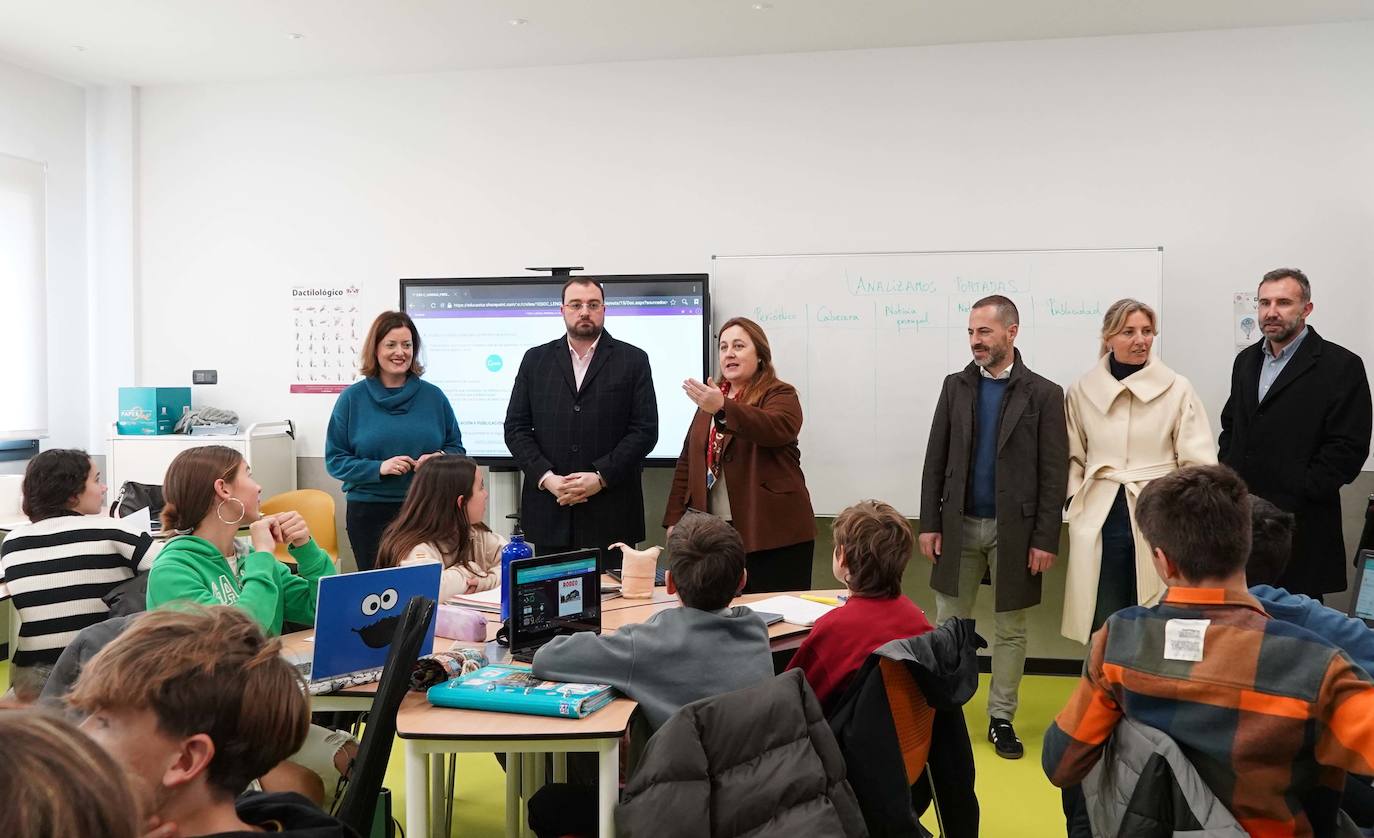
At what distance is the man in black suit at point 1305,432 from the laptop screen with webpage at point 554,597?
280cm

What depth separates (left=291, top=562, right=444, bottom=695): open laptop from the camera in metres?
1.99

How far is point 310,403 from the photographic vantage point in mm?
5109

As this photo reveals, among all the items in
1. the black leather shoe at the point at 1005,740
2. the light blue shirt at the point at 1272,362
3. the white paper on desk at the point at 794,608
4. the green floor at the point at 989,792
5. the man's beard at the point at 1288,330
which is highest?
the man's beard at the point at 1288,330

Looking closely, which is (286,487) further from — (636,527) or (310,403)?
(636,527)

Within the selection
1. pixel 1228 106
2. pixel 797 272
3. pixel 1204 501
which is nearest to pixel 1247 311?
pixel 1228 106

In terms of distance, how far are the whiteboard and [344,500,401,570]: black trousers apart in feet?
5.76

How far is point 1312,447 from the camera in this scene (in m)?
3.73

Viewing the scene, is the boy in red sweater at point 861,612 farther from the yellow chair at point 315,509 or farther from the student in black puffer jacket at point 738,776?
the yellow chair at point 315,509

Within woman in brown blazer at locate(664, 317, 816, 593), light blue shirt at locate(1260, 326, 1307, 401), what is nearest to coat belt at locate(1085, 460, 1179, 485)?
light blue shirt at locate(1260, 326, 1307, 401)

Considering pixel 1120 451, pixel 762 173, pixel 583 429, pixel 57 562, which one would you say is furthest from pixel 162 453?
pixel 1120 451

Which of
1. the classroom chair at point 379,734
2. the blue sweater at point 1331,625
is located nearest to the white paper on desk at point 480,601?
the classroom chair at point 379,734

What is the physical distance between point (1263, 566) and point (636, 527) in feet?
7.44

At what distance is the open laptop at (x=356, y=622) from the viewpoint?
1.99m

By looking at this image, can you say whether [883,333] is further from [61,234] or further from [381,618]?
[61,234]
